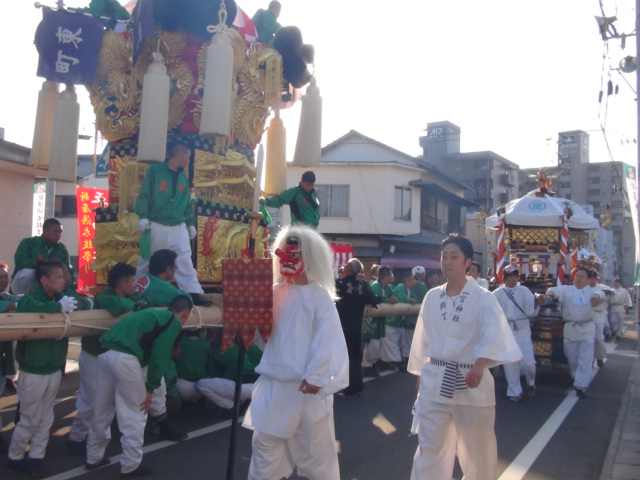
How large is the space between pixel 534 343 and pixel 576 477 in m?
5.21

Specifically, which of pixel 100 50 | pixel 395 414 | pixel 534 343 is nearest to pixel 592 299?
pixel 534 343

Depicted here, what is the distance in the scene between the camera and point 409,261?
30.9m

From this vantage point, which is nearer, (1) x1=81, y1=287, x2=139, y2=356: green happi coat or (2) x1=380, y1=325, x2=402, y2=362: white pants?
(1) x1=81, y1=287, x2=139, y2=356: green happi coat

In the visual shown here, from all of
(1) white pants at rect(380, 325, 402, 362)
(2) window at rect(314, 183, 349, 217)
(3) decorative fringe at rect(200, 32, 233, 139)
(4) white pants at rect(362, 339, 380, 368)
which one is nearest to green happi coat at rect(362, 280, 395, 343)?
(4) white pants at rect(362, 339, 380, 368)

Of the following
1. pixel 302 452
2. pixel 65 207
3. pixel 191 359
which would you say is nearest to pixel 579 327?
pixel 191 359

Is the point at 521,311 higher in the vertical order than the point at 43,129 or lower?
lower

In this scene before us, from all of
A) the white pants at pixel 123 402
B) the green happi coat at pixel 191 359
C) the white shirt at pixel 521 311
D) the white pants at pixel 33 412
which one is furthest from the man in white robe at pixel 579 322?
the white pants at pixel 33 412

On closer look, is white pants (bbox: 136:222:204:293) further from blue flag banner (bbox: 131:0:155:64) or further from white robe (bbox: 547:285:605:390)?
white robe (bbox: 547:285:605:390)

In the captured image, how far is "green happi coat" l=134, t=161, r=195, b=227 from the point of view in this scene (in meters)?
7.71

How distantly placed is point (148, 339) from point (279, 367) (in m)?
1.67

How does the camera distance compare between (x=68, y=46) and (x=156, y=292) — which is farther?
(x=68, y=46)

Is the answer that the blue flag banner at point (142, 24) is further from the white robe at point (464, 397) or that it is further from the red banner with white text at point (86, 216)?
the white robe at point (464, 397)

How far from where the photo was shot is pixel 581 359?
387 inches

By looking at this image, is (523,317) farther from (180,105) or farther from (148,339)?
(148,339)
